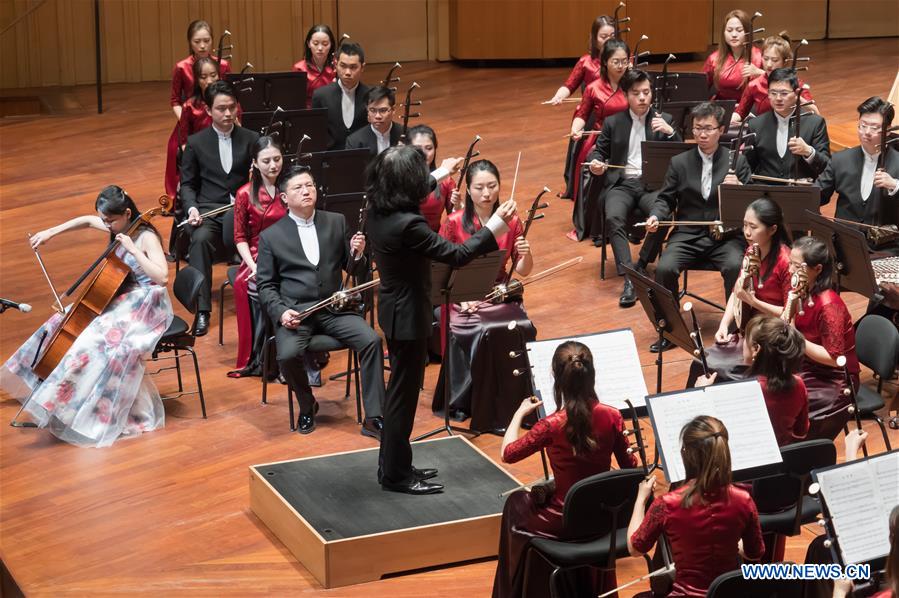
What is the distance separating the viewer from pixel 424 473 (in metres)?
4.59

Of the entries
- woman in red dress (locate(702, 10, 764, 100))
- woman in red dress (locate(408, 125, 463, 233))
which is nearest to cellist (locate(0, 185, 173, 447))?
woman in red dress (locate(408, 125, 463, 233))

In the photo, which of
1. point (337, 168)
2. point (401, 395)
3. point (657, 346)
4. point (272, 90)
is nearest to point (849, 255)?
point (657, 346)

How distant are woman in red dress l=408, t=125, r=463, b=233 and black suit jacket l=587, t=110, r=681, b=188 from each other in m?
1.07

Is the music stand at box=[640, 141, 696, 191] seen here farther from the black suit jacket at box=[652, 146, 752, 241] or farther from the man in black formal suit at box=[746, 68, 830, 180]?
the man in black formal suit at box=[746, 68, 830, 180]

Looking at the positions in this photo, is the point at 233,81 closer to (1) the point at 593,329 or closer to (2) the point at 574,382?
(1) the point at 593,329

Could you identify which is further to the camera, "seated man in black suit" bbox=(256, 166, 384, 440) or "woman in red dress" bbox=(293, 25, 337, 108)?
"woman in red dress" bbox=(293, 25, 337, 108)

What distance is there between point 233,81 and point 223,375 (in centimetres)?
269

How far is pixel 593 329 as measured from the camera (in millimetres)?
6219

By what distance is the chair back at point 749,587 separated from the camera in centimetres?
308

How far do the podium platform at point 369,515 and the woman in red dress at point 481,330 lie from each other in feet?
1.85

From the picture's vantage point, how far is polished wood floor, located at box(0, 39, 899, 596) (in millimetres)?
4316

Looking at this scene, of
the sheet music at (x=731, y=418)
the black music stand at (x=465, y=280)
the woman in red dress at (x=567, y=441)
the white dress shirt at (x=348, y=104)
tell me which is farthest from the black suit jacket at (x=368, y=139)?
the sheet music at (x=731, y=418)

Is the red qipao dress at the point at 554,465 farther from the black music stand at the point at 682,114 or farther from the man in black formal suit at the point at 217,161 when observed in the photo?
the black music stand at the point at 682,114

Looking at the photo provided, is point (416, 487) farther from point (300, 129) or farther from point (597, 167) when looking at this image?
point (300, 129)
